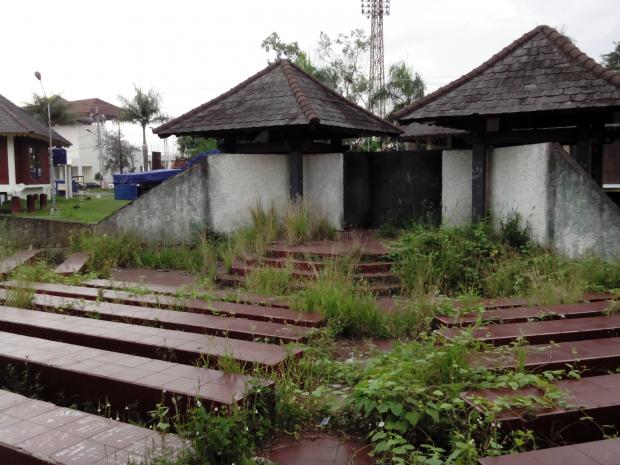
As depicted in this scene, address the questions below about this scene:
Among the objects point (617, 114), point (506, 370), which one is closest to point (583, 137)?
point (617, 114)

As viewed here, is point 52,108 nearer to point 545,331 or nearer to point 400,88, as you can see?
point 400,88

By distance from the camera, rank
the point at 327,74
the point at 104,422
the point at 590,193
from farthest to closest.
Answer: the point at 327,74 → the point at 590,193 → the point at 104,422

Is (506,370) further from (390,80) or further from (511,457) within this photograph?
(390,80)

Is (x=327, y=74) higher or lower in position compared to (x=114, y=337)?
higher

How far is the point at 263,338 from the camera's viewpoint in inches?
215

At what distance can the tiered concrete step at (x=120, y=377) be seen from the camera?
153 inches

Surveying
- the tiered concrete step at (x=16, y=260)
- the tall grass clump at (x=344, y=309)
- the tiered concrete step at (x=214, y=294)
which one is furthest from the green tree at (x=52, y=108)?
the tall grass clump at (x=344, y=309)

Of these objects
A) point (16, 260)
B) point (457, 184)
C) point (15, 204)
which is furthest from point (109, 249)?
point (15, 204)

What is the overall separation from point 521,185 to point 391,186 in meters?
3.33

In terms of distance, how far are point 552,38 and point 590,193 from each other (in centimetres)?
329

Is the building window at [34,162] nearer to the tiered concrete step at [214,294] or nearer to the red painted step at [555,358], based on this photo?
the tiered concrete step at [214,294]

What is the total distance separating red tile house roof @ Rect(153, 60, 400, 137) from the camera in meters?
10.8

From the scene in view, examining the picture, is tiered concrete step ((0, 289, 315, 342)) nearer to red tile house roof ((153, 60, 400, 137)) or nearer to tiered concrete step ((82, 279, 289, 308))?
tiered concrete step ((82, 279, 289, 308))

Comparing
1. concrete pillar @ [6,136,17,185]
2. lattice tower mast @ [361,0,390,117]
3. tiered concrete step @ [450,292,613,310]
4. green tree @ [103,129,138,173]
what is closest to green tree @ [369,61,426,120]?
lattice tower mast @ [361,0,390,117]
